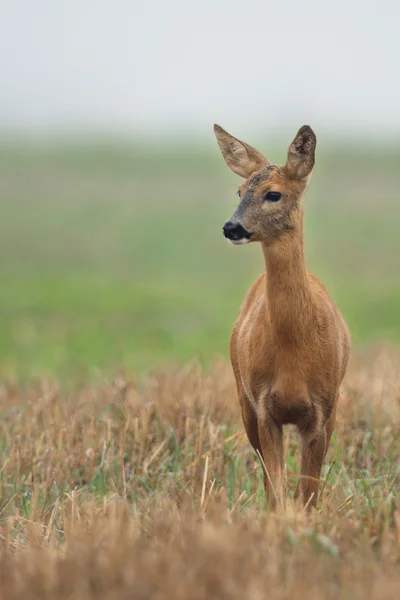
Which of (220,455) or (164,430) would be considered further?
(164,430)

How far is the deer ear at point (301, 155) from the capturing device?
21.3 ft

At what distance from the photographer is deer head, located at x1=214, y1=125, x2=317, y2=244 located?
632cm

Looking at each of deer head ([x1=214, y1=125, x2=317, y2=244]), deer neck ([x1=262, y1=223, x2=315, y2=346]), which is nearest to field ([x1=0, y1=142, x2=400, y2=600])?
deer head ([x1=214, y1=125, x2=317, y2=244])

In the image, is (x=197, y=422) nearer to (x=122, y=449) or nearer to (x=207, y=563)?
(x=122, y=449)

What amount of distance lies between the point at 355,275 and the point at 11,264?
10.2m

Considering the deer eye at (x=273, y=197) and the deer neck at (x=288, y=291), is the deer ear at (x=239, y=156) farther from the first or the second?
the deer neck at (x=288, y=291)

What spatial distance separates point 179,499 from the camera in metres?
6.76

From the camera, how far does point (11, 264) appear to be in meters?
35.3

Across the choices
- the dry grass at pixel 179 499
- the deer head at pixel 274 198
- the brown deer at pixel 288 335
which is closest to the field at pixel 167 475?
the dry grass at pixel 179 499

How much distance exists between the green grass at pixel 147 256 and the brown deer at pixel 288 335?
48cm

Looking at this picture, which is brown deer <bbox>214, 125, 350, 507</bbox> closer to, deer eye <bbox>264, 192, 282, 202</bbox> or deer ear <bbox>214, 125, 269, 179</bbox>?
deer eye <bbox>264, 192, 282, 202</bbox>

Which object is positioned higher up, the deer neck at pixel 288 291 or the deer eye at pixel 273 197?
the deer eye at pixel 273 197

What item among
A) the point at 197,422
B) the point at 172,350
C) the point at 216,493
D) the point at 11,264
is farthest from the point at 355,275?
the point at 216,493

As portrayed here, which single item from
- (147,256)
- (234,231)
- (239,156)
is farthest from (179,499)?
(147,256)
